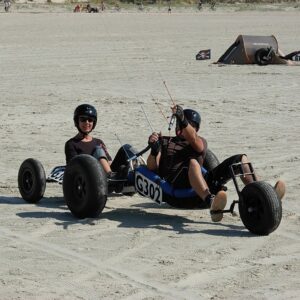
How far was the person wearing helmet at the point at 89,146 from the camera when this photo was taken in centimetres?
984

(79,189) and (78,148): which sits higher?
(78,148)

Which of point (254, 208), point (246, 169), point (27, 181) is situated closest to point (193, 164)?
point (246, 169)

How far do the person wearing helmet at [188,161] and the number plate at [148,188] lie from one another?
126 millimetres

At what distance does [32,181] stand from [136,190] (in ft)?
3.79

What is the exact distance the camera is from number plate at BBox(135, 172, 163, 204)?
9109mm

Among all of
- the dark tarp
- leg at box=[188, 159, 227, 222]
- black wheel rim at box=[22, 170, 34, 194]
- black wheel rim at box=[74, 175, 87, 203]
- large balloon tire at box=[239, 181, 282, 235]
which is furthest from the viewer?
the dark tarp

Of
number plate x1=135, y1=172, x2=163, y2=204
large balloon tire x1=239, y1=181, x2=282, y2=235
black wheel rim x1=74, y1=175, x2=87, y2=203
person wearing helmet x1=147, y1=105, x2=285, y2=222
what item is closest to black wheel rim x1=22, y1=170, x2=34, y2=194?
black wheel rim x1=74, y1=175, x2=87, y2=203

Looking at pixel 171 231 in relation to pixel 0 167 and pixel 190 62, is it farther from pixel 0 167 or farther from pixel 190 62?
pixel 190 62

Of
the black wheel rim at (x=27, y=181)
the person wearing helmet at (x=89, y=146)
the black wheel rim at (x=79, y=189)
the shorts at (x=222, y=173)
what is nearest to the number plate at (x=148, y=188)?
the person wearing helmet at (x=89, y=146)

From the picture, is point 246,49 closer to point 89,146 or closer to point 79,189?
point 89,146

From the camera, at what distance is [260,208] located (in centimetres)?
830

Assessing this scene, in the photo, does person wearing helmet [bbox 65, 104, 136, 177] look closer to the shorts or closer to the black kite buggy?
the black kite buggy

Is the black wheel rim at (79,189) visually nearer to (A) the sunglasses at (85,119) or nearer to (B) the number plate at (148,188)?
(B) the number plate at (148,188)

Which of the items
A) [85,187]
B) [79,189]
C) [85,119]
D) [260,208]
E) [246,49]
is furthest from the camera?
[246,49]
